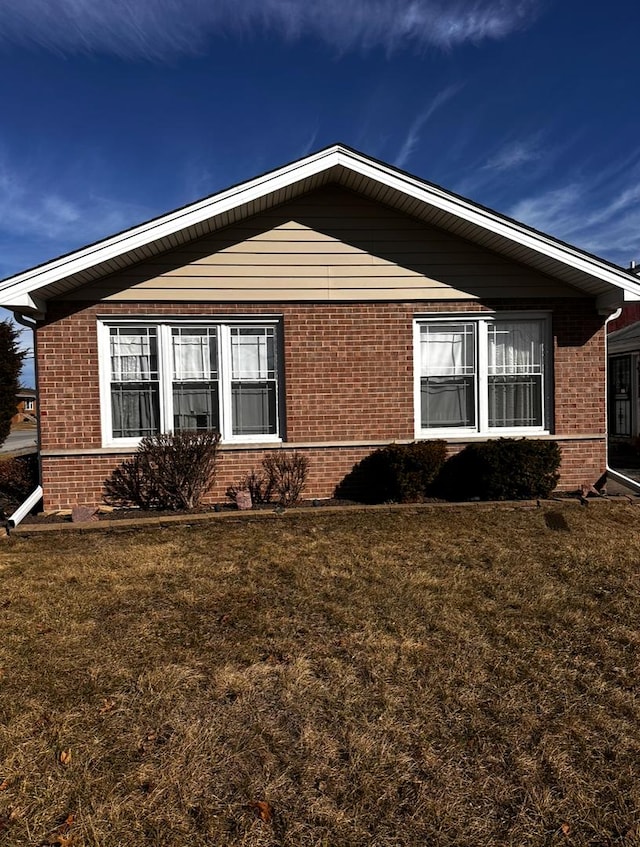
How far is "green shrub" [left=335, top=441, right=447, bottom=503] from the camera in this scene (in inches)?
288

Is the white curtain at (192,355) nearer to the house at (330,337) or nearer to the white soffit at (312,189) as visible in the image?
the house at (330,337)

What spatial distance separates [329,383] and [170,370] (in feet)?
7.74

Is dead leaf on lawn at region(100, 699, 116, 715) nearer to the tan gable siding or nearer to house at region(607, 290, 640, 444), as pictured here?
the tan gable siding

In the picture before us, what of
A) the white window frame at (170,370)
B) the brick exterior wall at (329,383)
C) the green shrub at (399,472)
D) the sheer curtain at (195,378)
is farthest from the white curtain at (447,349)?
the sheer curtain at (195,378)

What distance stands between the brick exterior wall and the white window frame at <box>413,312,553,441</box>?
117mm

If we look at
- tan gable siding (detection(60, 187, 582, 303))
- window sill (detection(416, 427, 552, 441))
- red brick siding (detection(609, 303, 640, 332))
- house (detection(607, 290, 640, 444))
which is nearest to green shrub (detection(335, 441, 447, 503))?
window sill (detection(416, 427, 552, 441))

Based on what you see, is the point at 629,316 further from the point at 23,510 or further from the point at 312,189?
the point at 23,510

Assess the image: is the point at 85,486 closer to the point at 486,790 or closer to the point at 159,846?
the point at 159,846

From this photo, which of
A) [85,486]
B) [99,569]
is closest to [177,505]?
[85,486]

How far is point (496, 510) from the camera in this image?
23.7ft

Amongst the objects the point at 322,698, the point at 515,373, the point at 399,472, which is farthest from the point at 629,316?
the point at 322,698

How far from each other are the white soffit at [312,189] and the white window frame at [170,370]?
860 millimetres

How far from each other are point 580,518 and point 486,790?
521 cm

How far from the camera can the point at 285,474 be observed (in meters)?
7.84
